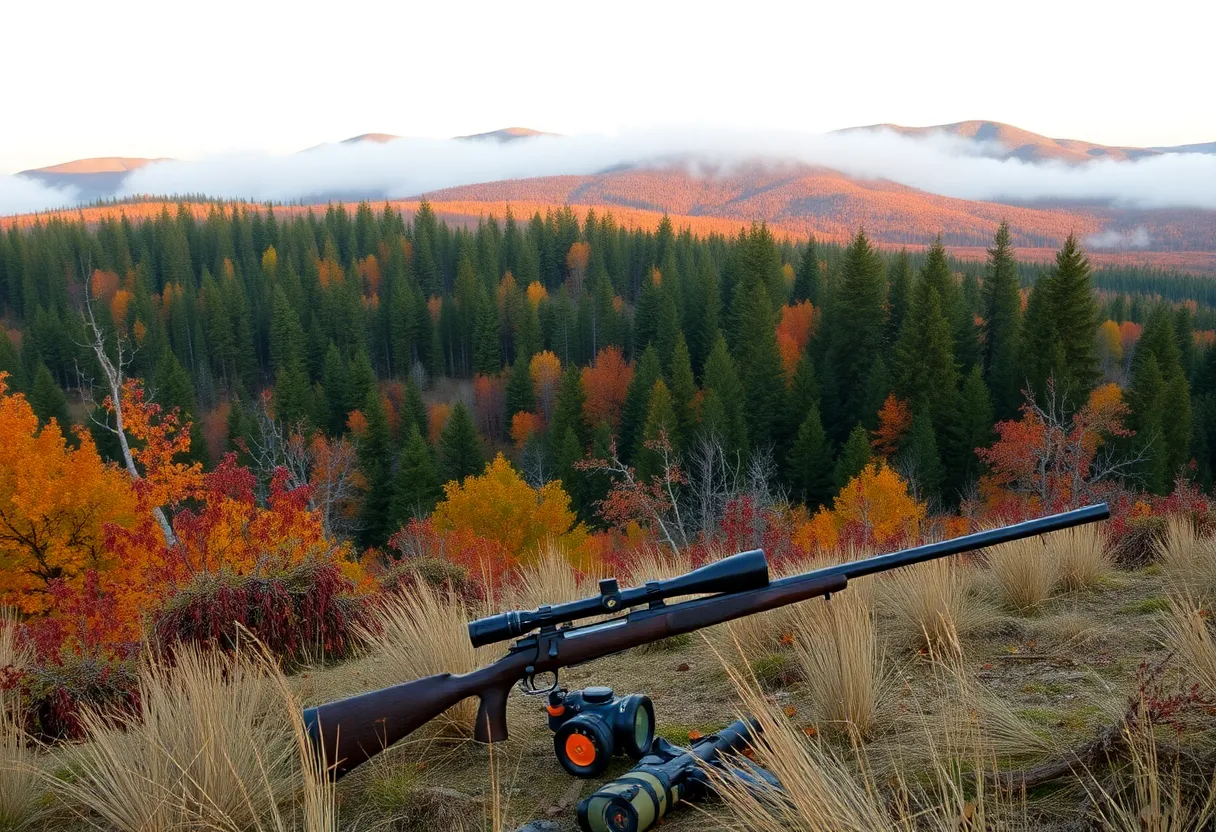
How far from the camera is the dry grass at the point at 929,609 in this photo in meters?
5.02

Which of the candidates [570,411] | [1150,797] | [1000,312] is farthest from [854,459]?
[1150,797]

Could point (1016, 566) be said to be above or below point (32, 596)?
above

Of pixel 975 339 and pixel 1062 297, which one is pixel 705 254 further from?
pixel 1062 297

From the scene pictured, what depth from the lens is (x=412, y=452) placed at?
4741 cm

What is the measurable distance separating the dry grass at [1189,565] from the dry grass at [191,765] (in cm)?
533

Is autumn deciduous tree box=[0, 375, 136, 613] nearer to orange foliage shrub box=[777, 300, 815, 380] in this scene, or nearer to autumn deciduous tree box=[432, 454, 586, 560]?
autumn deciduous tree box=[432, 454, 586, 560]

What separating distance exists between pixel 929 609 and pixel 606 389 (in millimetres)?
62415

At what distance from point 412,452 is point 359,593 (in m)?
40.6

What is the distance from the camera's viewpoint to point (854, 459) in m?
41.1

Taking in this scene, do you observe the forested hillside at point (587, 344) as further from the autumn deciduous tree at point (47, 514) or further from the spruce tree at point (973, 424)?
the autumn deciduous tree at point (47, 514)

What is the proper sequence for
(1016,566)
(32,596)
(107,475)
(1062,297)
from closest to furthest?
(1016,566)
(32,596)
(107,475)
(1062,297)

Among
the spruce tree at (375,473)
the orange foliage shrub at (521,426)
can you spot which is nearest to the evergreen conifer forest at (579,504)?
the spruce tree at (375,473)

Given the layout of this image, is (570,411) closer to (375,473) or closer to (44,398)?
(375,473)

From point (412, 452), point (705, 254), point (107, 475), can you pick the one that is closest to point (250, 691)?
point (107, 475)
